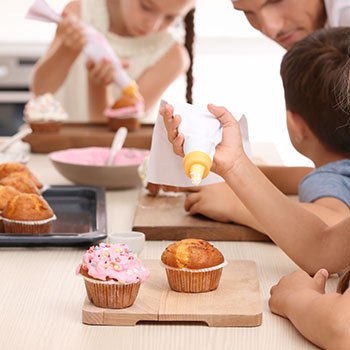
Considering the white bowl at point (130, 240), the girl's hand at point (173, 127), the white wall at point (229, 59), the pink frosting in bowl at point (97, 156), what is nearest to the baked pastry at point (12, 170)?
the pink frosting in bowl at point (97, 156)

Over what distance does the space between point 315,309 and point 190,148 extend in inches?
11.0

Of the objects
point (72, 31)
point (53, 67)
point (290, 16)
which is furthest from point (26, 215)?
point (53, 67)

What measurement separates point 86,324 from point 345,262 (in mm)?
426

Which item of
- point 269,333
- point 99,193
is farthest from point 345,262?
point 99,193

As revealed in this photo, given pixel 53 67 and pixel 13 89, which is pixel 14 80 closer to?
pixel 13 89

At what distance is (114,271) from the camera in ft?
3.07

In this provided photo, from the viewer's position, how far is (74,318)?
3.10ft

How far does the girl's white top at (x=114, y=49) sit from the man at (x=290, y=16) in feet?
6.28

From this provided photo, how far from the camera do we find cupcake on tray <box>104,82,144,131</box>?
7.82 feet

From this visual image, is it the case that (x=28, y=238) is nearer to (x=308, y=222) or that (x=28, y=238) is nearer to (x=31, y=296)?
(x=31, y=296)

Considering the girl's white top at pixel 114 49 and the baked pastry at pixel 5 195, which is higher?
the baked pastry at pixel 5 195

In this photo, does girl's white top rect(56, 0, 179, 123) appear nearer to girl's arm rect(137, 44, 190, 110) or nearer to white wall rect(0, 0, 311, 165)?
girl's arm rect(137, 44, 190, 110)

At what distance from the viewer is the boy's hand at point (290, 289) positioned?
0.94 meters

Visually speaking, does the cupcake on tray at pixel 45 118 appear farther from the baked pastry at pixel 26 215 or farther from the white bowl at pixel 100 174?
the baked pastry at pixel 26 215
